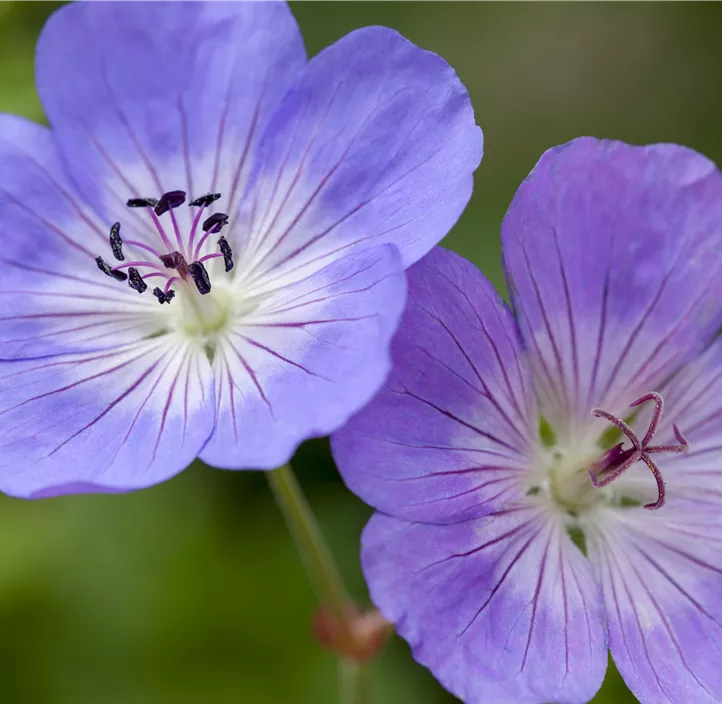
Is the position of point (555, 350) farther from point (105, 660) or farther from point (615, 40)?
point (615, 40)

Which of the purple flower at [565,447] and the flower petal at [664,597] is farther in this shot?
the flower petal at [664,597]

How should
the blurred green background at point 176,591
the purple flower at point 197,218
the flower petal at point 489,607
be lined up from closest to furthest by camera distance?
the flower petal at point 489,607 → the purple flower at point 197,218 → the blurred green background at point 176,591

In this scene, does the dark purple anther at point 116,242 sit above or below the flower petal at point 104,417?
above

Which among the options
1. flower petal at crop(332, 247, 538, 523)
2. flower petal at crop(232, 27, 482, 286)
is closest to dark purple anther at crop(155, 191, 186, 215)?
flower petal at crop(232, 27, 482, 286)

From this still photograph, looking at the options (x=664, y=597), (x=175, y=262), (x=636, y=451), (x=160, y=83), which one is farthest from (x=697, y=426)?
(x=160, y=83)

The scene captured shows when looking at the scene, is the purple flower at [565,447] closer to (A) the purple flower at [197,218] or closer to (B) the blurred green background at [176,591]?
(A) the purple flower at [197,218]

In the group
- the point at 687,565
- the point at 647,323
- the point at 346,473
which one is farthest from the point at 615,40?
the point at 346,473

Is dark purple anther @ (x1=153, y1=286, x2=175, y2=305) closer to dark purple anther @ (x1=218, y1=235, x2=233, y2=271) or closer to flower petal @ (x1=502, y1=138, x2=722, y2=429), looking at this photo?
dark purple anther @ (x1=218, y1=235, x2=233, y2=271)

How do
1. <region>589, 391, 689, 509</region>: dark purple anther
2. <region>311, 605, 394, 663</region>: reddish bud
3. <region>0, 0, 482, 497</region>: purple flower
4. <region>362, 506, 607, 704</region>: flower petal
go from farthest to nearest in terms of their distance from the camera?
<region>311, 605, 394, 663</region>: reddish bud → <region>589, 391, 689, 509</region>: dark purple anther → <region>0, 0, 482, 497</region>: purple flower → <region>362, 506, 607, 704</region>: flower petal

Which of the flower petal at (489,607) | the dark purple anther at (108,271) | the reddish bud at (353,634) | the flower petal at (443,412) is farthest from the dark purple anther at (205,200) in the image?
the reddish bud at (353,634)

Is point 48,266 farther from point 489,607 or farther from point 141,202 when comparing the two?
point 489,607
